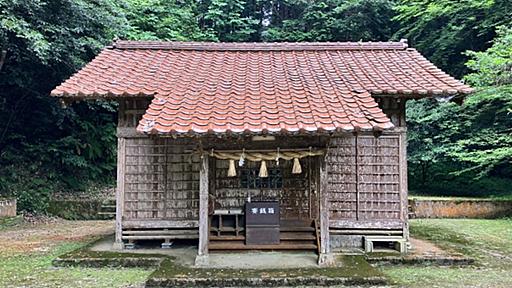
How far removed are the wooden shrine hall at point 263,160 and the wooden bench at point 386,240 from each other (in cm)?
2

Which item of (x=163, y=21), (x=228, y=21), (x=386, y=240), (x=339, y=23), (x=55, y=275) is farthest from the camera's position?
(x=228, y=21)

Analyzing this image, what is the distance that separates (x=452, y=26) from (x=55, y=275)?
1737 centimetres

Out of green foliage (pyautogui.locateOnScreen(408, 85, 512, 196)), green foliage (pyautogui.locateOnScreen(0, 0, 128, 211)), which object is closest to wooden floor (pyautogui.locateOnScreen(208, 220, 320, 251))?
green foliage (pyautogui.locateOnScreen(0, 0, 128, 211))

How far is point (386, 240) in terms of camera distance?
8.13m

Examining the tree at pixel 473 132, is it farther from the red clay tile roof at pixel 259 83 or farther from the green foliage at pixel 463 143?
the red clay tile roof at pixel 259 83

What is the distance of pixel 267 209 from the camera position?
7926 millimetres

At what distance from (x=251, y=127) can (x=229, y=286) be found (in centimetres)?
228

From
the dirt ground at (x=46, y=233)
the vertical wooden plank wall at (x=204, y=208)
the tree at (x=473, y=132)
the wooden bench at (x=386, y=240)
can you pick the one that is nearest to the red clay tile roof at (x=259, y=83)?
the vertical wooden plank wall at (x=204, y=208)

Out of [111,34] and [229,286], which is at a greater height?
[111,34]

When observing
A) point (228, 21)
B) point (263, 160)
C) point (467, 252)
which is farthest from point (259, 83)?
point (228, 21)

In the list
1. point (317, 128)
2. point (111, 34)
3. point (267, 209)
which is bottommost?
point (267, 209)

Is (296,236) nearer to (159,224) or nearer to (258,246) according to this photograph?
(258,246)

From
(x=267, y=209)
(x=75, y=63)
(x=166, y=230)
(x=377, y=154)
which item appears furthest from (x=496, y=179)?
(x=75, y=63)

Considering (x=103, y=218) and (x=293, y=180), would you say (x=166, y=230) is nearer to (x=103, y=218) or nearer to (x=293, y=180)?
(x=293, y=180)
